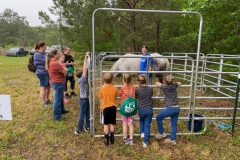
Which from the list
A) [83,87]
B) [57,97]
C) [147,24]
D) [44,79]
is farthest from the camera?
[147,24]

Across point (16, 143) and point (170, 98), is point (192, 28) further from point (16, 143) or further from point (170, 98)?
point (16, 143)

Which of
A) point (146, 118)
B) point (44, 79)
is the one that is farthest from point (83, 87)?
point (44, 79)

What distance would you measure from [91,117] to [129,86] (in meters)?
0.90

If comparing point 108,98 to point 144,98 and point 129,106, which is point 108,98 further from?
point 144,98

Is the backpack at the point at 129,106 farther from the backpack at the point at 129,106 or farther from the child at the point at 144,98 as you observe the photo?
the child at the point at 144,98

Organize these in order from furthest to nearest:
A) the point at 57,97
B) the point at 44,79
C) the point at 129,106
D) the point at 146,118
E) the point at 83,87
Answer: the point at 44,79
the point at 57,97
the point at 83,87
the point at 146,118
the point at 129,106

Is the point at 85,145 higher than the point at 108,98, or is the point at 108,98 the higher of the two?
the point at 108,98

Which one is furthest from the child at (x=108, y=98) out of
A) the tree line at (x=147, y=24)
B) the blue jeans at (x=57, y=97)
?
the tree line at (x=147, y=24)

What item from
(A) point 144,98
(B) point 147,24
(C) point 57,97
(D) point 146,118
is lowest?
(D) point 146,118

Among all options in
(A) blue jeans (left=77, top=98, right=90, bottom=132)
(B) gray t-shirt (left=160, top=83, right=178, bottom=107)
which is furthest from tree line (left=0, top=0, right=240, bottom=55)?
(A) blue jeans (left=77, top=98, right=90, bottom=132)

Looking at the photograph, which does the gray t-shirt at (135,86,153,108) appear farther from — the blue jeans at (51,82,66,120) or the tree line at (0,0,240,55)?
the tree line at (0,0,240,55)

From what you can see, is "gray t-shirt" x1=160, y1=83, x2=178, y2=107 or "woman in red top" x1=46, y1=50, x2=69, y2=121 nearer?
"gray t-shirt" x1=160, y1=83, x2=178, y2=107

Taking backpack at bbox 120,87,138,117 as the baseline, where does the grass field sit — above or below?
below

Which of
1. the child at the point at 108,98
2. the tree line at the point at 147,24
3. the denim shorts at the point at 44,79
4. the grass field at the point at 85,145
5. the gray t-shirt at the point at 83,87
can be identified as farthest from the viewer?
the tree line at the point at 147,24
